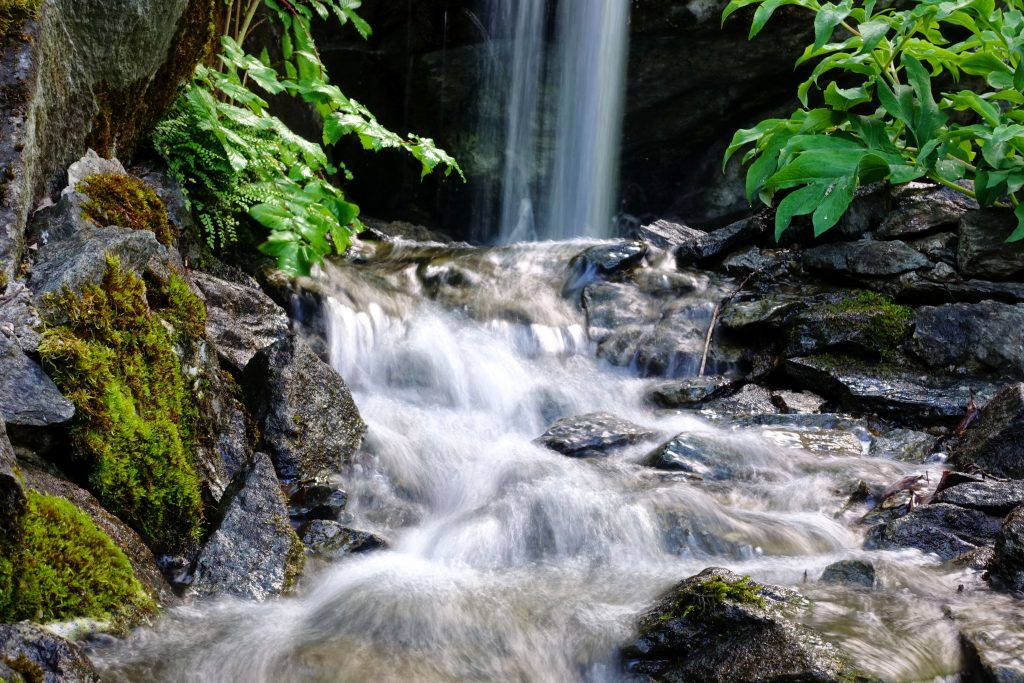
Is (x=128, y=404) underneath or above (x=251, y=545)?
above

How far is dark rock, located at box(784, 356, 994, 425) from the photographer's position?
204 inches

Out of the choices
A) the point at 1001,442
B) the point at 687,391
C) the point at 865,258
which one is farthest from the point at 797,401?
the point at 1001,442

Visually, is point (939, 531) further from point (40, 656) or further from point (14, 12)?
point (14, 12)

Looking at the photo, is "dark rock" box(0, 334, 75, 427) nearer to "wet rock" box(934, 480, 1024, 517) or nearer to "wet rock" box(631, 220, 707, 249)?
"wet rock" box(934, 480, 1024, 517)

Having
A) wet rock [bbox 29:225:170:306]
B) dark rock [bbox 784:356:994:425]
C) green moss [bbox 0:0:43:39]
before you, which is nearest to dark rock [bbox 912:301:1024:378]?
dark rock [bbox 784:356:994:425]

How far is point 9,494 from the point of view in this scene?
2.03 metres

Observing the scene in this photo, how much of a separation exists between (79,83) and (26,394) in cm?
195

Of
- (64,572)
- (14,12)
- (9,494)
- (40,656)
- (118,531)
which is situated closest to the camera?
(40,656)

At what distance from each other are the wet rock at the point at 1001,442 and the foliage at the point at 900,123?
1.43 meters

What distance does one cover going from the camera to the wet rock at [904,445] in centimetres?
459

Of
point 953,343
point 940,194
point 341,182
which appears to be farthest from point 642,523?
point 341,182

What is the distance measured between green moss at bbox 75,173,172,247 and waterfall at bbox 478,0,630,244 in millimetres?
9001

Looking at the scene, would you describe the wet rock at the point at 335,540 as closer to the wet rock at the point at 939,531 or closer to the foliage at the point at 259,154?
the foliage at the point at 259,154

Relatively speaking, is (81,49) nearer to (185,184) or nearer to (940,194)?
(185,184)
